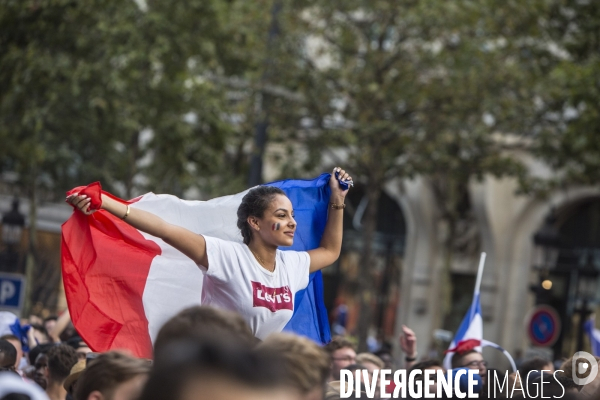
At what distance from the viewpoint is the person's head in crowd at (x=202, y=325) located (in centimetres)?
261

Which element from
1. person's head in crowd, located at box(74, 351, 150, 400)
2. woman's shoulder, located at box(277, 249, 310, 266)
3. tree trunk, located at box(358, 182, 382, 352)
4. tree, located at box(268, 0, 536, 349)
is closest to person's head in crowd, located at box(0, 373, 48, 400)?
person's head in crowd, located at box(74, 351, 150, 400)

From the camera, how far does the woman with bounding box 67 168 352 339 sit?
5156 millimetres

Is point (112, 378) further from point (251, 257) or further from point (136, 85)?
point (136, 85)

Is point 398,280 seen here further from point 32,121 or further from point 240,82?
point 32,121

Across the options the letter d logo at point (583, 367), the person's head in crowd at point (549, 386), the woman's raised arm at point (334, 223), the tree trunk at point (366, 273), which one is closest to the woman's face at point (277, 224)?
the woman's raised arm at point (334, 223)

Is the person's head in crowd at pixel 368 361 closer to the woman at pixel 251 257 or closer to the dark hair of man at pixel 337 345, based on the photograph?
the dark hair of man at pixel 337 345

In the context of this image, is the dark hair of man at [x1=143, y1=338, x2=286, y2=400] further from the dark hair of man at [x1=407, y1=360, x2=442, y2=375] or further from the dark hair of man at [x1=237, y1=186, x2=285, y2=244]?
the dark hair of man at [x1=407, y1=360, x2=442, y2=375]

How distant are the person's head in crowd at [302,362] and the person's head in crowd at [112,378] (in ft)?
3.45

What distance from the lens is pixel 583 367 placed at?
5.79 m

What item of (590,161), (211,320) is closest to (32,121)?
(590,161)

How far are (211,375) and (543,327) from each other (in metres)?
14.3

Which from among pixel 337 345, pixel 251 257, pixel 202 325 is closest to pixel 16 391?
pixel 202 325

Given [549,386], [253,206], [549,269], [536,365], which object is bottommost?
[536,365]

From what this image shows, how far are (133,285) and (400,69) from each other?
14779mm
